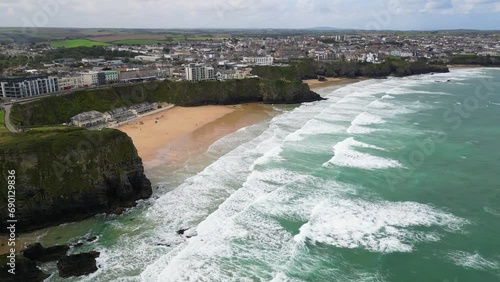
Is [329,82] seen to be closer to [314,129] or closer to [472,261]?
[314,129]

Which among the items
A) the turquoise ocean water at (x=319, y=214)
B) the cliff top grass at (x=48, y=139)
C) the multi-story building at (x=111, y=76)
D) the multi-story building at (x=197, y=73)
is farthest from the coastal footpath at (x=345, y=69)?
the cliff top grass at (x=48, y=139)

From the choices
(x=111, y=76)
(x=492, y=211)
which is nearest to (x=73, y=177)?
(x=492, y=211)

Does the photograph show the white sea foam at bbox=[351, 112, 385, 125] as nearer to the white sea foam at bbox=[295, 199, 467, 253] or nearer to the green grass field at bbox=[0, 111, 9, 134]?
the white sea foam at bbox=[295, 199, 467, 253]

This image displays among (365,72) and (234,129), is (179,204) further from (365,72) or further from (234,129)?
(365,72)

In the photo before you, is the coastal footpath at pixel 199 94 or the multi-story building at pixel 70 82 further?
the multi-story building at pixel 70 82

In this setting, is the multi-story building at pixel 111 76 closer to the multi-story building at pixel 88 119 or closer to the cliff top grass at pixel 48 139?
the multi-story building at pixel 88 119

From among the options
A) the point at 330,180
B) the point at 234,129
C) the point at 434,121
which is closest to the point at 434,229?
the point at 330,180

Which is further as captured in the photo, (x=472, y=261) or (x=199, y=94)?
(x=199, y=94)
